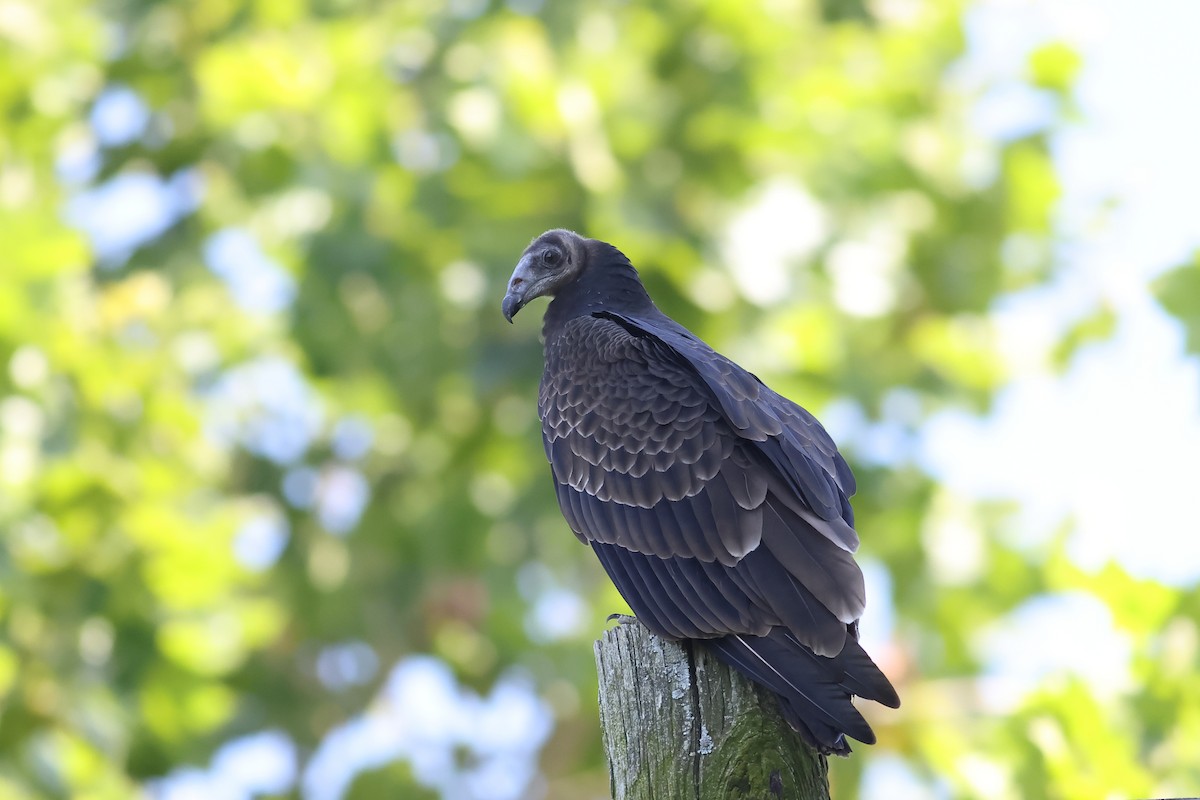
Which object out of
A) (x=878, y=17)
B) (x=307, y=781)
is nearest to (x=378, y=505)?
(x=307, y=781)

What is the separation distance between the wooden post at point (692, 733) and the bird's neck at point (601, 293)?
6.06 ft

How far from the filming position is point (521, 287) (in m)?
5.21

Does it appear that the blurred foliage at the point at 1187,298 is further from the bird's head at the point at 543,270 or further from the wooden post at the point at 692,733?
the wooden post at the point at 692,733

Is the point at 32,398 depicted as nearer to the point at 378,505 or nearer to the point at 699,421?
the point at 378,505

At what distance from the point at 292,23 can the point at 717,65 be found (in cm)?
336

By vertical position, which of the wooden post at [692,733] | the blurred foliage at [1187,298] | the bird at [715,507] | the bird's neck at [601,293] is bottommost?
the wooden post at [692,733]

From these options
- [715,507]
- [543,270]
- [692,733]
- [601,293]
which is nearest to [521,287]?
[543,270]

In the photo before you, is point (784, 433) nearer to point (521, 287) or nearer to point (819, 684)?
point (819, 684)

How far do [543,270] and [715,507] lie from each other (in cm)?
171

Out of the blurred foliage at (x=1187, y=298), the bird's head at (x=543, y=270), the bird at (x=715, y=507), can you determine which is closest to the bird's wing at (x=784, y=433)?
the bird at (x=715, y=507)

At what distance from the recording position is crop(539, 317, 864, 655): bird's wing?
359 cm

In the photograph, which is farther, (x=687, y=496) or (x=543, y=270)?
(x=543, y=270)

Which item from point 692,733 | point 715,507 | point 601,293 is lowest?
point 692,733

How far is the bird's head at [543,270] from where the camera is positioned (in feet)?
17.1
